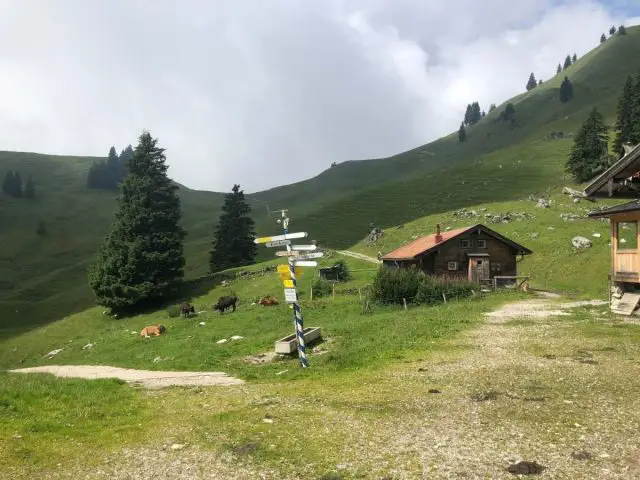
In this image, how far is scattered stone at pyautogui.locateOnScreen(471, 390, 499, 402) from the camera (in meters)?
12.1

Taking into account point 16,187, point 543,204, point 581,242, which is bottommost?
point 581,242

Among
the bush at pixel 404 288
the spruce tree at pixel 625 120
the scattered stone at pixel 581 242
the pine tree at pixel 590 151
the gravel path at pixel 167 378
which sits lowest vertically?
the gravel path at pixel 167 378

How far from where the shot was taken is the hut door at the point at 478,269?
5288 cm

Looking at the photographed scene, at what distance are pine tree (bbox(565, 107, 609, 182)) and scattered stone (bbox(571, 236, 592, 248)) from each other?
36964mm

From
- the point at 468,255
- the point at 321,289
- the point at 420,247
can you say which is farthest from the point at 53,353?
the point at 468,255

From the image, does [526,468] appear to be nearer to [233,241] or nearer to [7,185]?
[233,241]

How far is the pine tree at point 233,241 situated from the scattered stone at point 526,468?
238 feet

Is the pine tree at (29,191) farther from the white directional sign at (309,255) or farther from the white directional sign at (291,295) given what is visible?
the white directional sign at (291,295)

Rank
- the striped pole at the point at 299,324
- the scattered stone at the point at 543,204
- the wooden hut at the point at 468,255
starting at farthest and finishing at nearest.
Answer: the scattered stone at the point at 543,204, the wooden hut at the point at 468,255, the striped pole at the point at 299,324

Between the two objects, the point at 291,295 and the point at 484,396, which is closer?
the point at 484,396

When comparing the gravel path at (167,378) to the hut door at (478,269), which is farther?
the hut door at (478,269)

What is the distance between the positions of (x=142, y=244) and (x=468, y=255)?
130 feet

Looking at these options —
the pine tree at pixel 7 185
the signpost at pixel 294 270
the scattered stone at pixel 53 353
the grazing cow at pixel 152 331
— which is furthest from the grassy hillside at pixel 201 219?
the signpost at pixel 294 270

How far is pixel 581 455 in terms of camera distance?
847 cm
